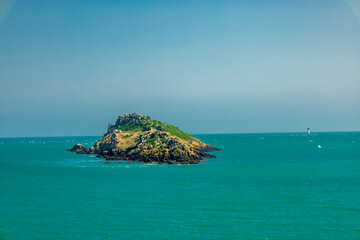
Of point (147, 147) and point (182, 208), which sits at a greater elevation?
point (147, 147)

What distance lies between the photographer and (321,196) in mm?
54406

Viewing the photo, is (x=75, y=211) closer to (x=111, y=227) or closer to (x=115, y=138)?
(x=111, y=227)

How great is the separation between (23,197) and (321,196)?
48855 mm

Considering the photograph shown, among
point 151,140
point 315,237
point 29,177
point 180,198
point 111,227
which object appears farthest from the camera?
point 151,140

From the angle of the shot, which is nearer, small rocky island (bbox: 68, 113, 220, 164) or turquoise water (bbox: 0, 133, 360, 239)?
turquoise water (bbox: 0, 133, 360, 239)

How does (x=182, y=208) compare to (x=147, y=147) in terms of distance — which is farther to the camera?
(x=147, y=147)

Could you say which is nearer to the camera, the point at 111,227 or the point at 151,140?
the point at 111,227

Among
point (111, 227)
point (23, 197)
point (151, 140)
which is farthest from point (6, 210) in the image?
point (151, 140)

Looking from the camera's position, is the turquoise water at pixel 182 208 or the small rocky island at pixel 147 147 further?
the small rocky island at pixel 147 147

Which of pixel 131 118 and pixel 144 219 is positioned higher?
pixel 131 118

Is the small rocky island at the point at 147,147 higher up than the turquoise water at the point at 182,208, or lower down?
higher up

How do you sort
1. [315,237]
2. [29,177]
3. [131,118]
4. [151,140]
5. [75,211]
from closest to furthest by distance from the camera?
1. [315,237]
2. [75,211]
3. [29,177]
4. [151,140]
5. [131,118]

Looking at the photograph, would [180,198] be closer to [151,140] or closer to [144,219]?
[144,219]

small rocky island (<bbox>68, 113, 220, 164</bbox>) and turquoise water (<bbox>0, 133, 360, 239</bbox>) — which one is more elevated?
small rocky island (<bbox>68, 113, 220, 164</bbox>)
